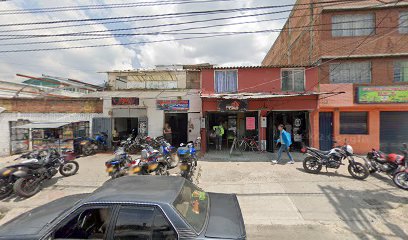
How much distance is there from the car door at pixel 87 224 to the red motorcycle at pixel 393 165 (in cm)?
790

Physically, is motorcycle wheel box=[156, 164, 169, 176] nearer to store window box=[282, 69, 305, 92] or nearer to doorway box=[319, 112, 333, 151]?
store window box=[282, 69, 305, 92]

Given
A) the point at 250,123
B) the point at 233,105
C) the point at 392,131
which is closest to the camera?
the point at 233,105

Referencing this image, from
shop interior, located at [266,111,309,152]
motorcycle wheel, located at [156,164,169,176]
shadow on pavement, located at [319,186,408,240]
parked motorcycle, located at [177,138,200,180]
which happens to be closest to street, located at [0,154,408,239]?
shadow on pavement, located at [319,186,408,240]

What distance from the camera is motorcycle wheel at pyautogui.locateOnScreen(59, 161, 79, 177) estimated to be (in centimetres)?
784

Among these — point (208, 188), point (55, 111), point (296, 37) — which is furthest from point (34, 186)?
point (296, 37)

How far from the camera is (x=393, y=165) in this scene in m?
6.89

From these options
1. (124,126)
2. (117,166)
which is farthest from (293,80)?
(124,126)

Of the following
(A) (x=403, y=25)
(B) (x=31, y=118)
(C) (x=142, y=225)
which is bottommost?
(C) (x=142, y=225)

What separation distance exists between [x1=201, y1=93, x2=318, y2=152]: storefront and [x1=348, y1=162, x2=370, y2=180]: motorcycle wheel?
13.3 feet

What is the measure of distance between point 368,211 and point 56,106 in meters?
15.2

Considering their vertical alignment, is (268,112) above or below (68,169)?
above

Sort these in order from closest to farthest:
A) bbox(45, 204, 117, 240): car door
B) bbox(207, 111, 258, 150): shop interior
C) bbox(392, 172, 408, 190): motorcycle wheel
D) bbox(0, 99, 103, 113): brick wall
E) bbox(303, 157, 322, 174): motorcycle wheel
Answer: bbox(45, 204, 117, 240): car door < bbox(392, 172, 408, 190): motorcycle wheel < bbox(303, 157, 322, 174): motorcycle wheel < bbox(0, 99, 103, 113): brick wall < bbox(207, 111, 258, 150): shop interior

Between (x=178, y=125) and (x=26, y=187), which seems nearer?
(x=26, y=187)

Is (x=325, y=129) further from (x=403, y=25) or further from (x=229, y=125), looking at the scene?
(x=403, y=25)
